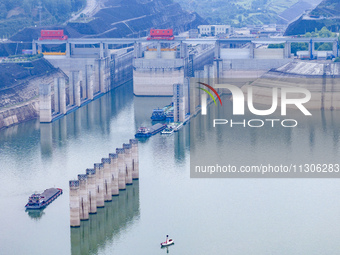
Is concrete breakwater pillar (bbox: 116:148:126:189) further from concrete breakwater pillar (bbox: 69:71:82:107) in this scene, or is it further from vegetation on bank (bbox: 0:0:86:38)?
vegetation on bank (bbox: 0:0:86:38)

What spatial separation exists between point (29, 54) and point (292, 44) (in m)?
28.6

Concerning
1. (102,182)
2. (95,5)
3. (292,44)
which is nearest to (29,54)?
(292,44)

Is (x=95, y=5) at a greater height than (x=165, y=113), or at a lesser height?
greater

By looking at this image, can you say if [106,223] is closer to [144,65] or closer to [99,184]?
[99,184]

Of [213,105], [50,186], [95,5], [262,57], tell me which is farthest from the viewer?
[95,5]

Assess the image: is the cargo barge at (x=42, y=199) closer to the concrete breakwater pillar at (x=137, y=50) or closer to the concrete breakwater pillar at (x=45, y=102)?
the concrete breakwater pillar at (x=45, y=102)

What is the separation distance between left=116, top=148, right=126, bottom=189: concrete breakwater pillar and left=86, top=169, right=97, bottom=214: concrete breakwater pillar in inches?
182

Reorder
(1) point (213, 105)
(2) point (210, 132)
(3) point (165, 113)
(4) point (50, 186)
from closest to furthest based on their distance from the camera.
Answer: (4) point (50, 186) → (2) point (210, 132) → (3) point (165, 113) → (1) point (213, 105)

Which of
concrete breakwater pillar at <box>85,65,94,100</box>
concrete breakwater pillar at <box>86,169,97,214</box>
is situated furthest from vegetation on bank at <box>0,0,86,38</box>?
concrete breakwater pillar at <box>86,169,97,214</box>

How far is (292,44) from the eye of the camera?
116 m

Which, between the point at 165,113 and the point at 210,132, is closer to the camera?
the point at 210,132

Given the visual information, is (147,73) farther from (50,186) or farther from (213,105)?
(50,186)

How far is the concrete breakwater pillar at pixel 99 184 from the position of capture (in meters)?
62.8

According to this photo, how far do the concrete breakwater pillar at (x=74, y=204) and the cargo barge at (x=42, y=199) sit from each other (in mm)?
4509
